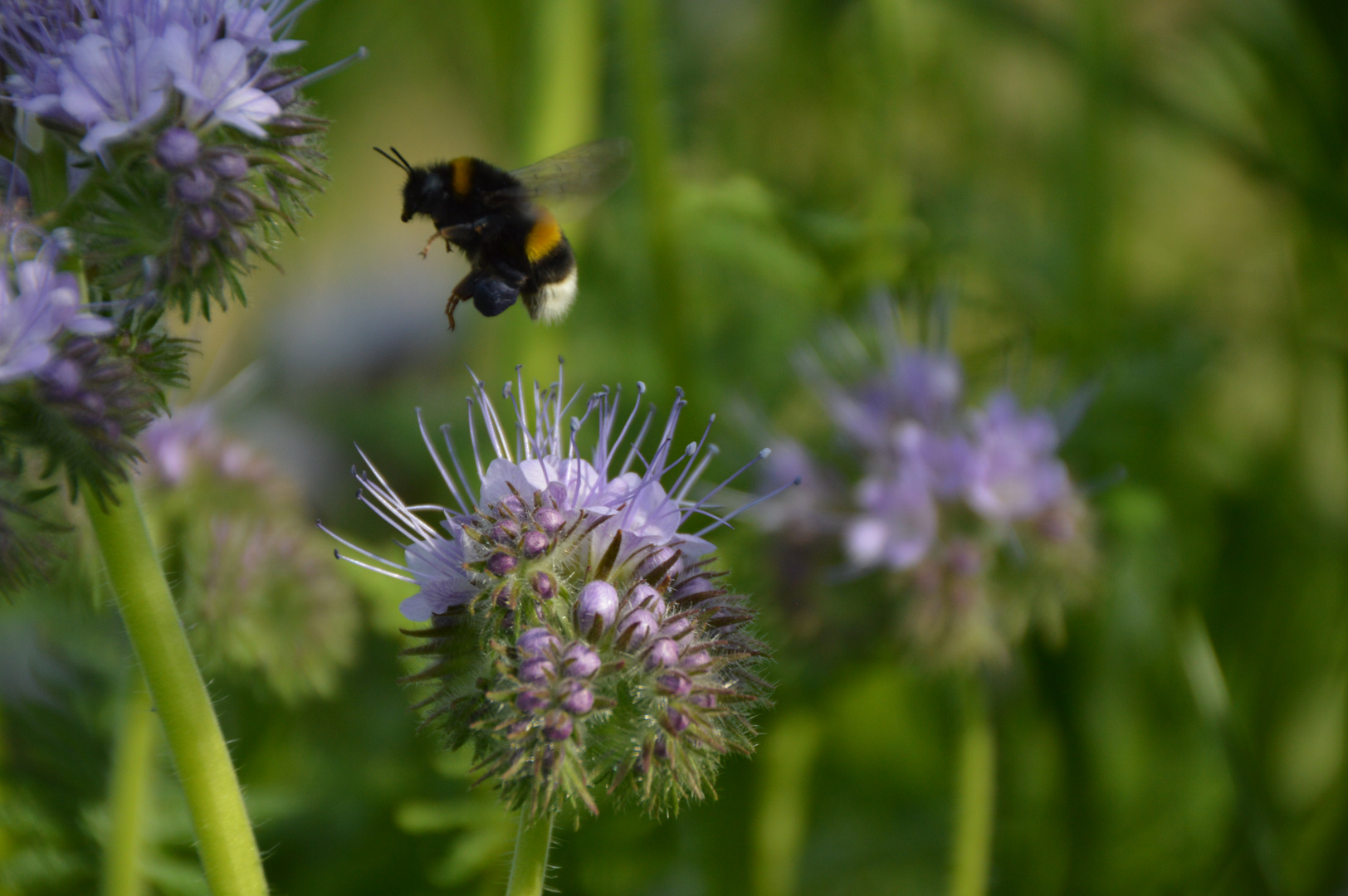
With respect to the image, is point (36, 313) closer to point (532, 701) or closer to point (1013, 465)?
point (532, 701)

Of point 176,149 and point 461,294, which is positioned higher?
point 461,294

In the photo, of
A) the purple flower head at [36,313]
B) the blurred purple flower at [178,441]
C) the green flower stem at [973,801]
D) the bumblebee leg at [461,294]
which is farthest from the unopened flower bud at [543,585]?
the green flower stem at [973,801]

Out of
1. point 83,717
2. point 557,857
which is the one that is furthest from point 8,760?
point 557,857

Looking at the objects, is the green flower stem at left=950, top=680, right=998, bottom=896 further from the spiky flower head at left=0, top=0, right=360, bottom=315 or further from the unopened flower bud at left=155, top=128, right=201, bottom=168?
the unopened flower bud at left=155, top=128, right=201, bottom=168

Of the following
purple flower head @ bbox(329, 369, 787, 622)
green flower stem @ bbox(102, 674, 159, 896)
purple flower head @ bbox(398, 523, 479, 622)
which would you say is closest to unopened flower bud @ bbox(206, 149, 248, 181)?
purple flower head @ bbox(329, 369, 787, 622)

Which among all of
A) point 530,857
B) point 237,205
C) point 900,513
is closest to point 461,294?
point 237,205

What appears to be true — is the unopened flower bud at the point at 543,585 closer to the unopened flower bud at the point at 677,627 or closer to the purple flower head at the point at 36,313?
the unopened flower bud at the point at 677,627
